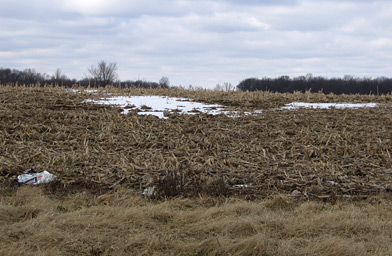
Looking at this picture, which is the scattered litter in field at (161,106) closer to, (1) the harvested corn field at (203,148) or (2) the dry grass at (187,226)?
(1) the harvested corn field at (203,148)

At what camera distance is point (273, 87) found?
232ft

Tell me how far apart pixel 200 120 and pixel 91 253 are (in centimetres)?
829

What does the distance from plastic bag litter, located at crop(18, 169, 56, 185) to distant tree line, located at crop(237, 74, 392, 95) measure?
179 ft

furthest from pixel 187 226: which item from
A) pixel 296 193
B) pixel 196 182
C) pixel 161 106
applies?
pixel 161 106

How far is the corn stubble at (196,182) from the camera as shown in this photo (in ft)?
14.3

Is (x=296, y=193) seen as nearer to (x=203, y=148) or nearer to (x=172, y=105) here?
(x=203, y=148)

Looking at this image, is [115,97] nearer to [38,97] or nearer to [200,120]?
[38,97]

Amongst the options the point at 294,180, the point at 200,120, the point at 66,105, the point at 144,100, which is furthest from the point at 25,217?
the point at 144,100

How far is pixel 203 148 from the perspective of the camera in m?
9.19

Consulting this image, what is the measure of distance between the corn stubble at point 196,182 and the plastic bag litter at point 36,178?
17cm

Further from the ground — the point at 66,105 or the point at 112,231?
the point at 66,105

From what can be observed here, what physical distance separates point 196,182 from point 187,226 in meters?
2.03

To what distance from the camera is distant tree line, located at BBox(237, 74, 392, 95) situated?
60.6m

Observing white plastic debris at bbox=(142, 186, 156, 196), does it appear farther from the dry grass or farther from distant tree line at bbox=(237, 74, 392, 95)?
distant tree line at bbox=(237, 74, 392, 95)
